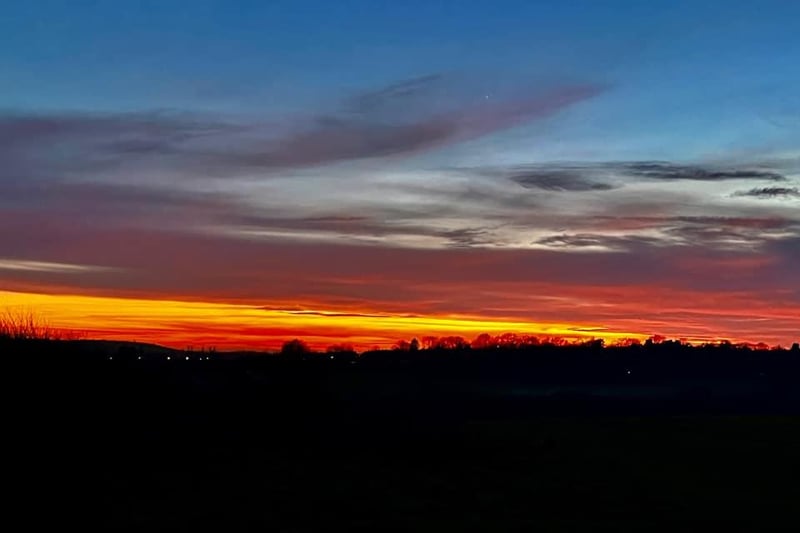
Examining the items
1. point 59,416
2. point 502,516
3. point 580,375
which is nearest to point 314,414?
point 59,416

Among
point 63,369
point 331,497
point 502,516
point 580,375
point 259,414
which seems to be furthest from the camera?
point 580,375

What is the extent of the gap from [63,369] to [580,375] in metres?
78.2

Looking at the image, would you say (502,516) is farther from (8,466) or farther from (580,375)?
(580,375)

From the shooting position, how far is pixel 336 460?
24.4 metres

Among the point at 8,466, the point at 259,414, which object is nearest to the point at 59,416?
the point at 8,466

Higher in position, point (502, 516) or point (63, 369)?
point (63, 369)

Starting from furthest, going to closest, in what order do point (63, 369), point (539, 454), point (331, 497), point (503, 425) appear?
point (503, 425), point (539, 454), point (63, 369), point (331, 497)

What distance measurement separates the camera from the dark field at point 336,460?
58.7 feet

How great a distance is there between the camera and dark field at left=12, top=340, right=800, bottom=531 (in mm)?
17906

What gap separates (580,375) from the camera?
325ft

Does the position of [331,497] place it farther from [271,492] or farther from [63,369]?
[63,369]

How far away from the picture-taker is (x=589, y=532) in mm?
16906

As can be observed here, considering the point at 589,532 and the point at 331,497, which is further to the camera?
the point at 331,497

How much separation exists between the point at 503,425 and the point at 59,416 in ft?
54.9
